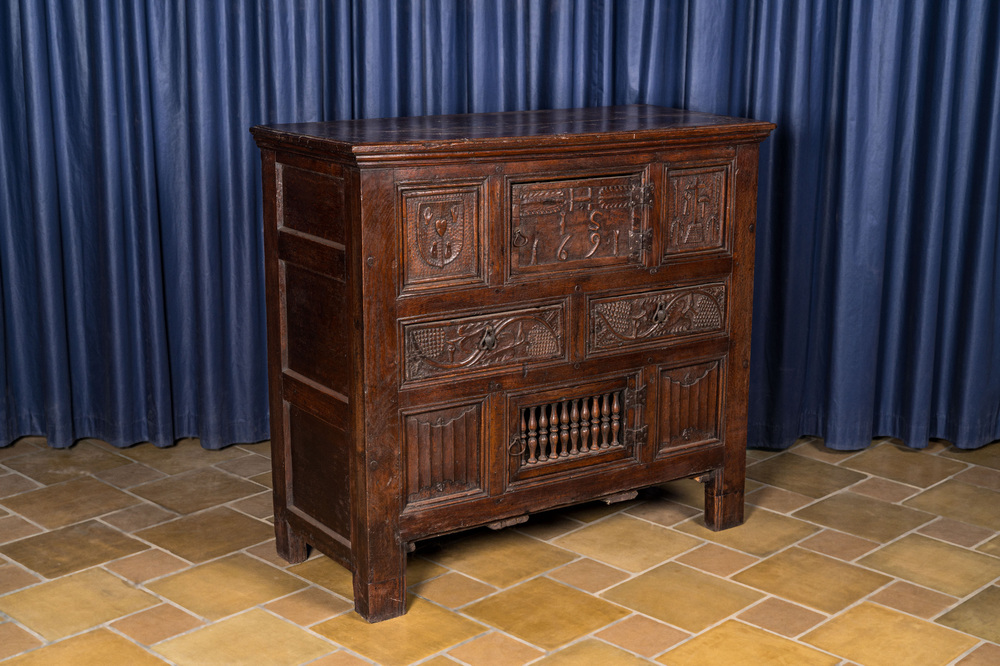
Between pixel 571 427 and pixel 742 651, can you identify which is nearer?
pixel 742 651

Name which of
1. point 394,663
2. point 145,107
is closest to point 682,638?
point 394,663

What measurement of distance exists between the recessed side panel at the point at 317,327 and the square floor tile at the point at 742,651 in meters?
1.04

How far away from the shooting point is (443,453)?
3045 mm

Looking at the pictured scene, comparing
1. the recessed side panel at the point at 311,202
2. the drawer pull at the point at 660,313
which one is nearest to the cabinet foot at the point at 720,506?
the drawer pull at the point at 660,313

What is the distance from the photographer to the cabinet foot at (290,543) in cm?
330

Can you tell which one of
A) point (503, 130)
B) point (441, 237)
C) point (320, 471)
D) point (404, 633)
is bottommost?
point (404, 633)

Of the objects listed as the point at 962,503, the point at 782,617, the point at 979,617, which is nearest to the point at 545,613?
the point at 782,617

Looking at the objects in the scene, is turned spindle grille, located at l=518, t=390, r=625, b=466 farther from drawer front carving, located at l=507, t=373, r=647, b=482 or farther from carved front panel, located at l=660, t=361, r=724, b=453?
carved front panel, located at l=660, t=361, r=724, b=453

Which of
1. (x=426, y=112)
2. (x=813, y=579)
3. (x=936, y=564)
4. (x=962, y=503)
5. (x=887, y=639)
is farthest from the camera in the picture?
(x=426, y=112)

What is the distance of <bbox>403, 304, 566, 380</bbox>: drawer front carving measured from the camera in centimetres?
294

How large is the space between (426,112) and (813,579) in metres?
1.94

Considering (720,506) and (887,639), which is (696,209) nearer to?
(720,506)

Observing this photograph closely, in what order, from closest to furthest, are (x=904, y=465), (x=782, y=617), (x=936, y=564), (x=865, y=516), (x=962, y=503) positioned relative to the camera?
(x=782, y=617)
(x=936, y=564)
(x=865, y=516)
(x=962, y=503)
(x=904, y=465)

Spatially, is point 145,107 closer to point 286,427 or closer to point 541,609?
point 286,427
